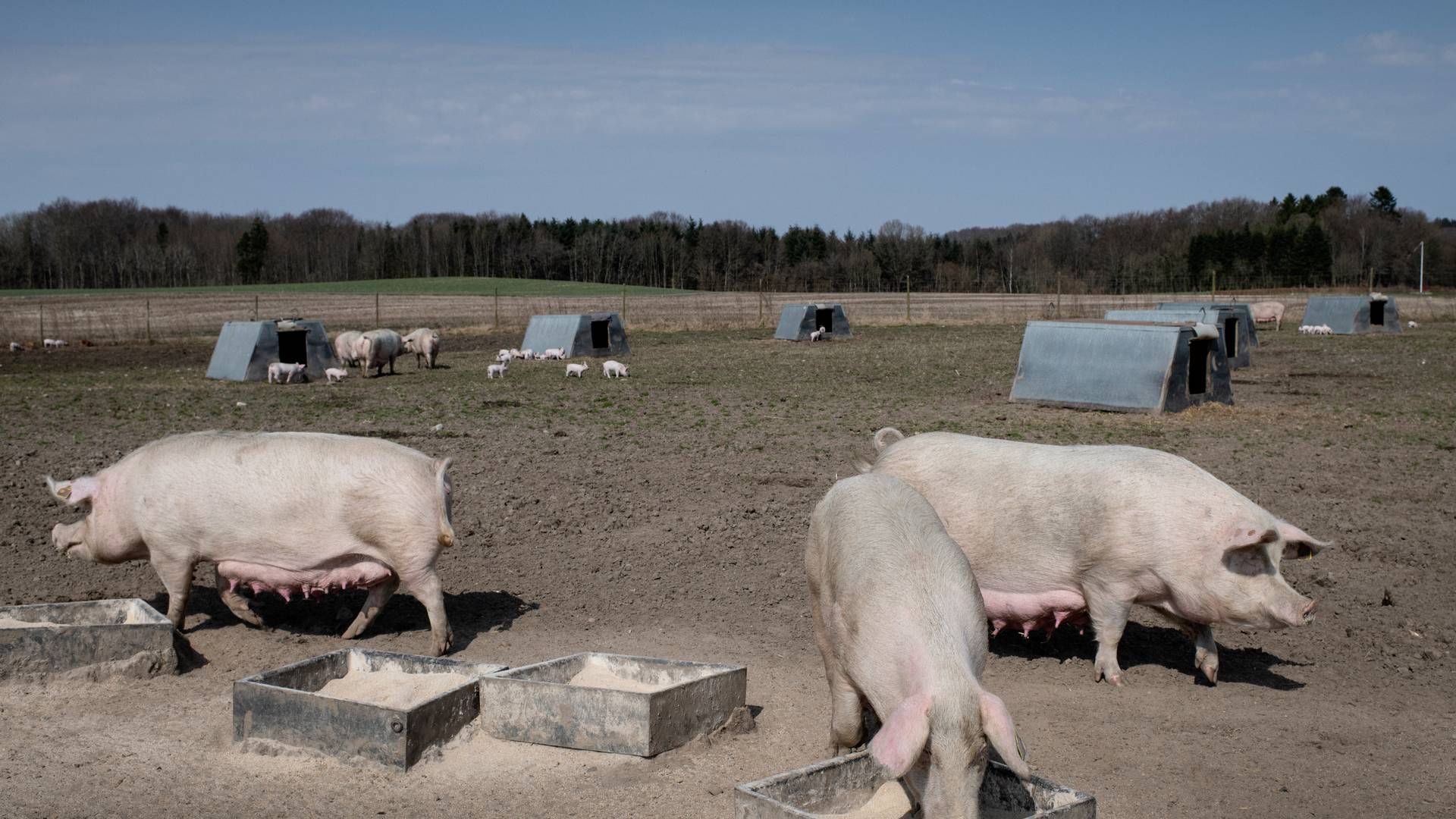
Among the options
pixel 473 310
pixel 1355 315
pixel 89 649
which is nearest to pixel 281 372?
pixel 89 649

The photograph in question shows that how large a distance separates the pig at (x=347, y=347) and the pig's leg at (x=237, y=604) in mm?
18873

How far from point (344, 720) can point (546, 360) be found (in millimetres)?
22756

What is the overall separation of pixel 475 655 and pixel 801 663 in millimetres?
1835

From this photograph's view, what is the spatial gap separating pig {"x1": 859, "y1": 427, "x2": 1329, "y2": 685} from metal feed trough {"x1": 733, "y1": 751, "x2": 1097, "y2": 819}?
1.99m

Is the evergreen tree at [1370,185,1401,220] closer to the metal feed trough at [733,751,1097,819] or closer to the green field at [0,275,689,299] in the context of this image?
the green field at [0,275,689,299]

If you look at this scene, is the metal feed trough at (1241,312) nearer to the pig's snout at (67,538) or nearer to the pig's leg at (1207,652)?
the pig's leg at (1207,652)

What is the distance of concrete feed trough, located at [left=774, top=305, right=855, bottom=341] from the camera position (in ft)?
116

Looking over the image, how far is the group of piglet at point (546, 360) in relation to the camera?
890 inches

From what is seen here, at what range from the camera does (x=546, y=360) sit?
27531mm

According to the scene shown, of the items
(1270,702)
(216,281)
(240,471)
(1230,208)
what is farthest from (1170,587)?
(1230,208)

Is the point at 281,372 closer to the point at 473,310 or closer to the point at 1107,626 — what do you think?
the point at 1107,626

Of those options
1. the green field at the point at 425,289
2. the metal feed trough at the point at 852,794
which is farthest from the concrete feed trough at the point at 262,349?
the green field at the point at 425,289

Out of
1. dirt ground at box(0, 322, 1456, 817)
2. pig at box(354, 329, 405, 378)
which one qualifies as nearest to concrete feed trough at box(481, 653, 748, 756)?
dirt ground at box(0, 322, 1456, 817)

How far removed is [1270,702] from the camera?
19.3ft
